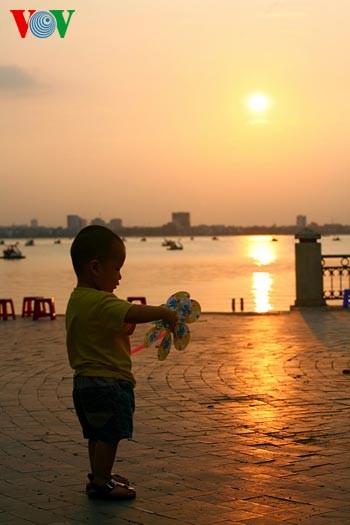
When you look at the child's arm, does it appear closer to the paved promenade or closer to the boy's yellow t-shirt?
the boy's yellow t-shirt

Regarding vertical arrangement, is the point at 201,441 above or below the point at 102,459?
below

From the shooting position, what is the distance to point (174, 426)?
752 cm

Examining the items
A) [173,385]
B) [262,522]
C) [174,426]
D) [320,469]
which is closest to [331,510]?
[262,522]

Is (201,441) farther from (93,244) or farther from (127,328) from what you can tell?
(93,244)

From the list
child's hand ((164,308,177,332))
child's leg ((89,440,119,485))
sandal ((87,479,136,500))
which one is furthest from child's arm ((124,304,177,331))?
sandal ((87,479,136,500))

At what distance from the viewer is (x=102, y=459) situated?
→ 5.23 meters

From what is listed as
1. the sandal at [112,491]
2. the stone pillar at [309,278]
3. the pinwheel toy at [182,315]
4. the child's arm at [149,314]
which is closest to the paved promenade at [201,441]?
the sandal at [112,491]

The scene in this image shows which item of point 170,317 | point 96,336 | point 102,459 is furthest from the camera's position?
point 102,459

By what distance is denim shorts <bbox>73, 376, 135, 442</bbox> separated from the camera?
5172 millimetres

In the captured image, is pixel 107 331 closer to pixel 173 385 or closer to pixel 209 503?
pixel 209 503

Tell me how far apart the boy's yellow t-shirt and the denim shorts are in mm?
52

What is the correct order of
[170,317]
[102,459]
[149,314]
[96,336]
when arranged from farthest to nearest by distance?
[102,459]
[96,336]
[170,317]
[149,314]

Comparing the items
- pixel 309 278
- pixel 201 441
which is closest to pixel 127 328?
pixel 201 441

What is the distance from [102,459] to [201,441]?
182 centimetres
